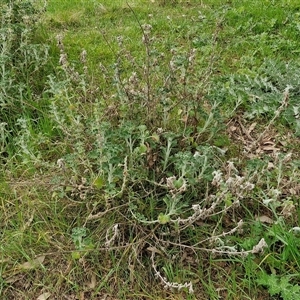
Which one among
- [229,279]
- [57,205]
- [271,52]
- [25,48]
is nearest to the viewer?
[229,279]

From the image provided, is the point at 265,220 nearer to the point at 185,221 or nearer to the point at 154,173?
the point at 185,221

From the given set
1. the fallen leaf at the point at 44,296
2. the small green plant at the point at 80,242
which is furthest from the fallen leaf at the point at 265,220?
the fallen leaf at the point at 44,296

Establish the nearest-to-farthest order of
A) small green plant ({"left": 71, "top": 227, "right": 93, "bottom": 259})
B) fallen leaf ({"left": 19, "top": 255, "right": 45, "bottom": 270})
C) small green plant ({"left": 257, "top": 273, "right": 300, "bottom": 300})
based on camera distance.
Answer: small green plant ({"left": 257, "top": 273, "right": 300, "bottom": 300}) < small green plant ({"left": 71, "top": 227, "right": 93, "bottom": 259}) < fallen leaf ({"left": 19, "top": 255, "right": 45, "bottom": 270})

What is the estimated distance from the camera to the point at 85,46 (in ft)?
15.4

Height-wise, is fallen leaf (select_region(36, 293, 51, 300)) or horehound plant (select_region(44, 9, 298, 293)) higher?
horehound plant (select_region(44, 9, 298, 293))

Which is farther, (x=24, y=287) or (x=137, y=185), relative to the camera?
(x=137, y=185)

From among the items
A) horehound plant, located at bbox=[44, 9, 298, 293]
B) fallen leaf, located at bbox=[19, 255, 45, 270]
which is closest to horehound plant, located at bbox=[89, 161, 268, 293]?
horehound plant, located at bbox=[44, 9, 298, 293]

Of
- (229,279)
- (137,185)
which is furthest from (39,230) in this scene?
(229,279)

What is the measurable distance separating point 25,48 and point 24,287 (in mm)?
2095

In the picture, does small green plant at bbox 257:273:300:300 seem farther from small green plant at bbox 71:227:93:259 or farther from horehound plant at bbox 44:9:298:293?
small green plant at bbox 71:227:93:259

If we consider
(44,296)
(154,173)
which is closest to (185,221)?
(154,173)

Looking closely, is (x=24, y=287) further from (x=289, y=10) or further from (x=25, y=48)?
(x=289, y=10)

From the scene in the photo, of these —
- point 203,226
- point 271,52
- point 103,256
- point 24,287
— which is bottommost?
point 24,287

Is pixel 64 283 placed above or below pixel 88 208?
below
